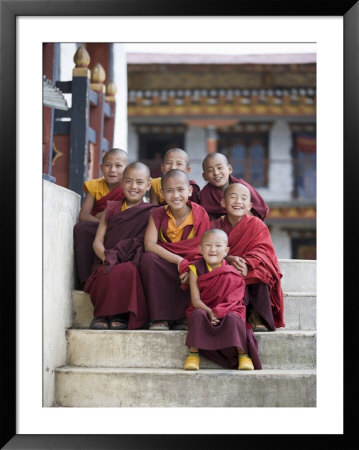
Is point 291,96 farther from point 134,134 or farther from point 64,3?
point 64,3

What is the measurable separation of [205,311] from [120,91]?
3.83 meters

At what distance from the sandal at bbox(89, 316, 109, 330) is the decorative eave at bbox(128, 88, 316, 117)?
1120 cm

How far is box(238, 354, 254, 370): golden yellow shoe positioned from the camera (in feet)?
11.4

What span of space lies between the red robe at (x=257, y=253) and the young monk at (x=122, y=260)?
1.39 feet

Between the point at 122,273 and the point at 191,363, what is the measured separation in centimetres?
58

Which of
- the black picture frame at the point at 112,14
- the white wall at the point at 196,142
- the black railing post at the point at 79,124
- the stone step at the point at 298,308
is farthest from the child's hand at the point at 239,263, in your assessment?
the white wall at the point at 196,142

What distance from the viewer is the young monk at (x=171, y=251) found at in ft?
12.3

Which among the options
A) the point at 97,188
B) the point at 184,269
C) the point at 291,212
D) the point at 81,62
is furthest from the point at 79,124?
the point at 291,212

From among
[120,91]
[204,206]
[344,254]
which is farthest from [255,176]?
[344,254]

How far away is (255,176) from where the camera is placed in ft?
50.4

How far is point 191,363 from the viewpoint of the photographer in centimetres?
350

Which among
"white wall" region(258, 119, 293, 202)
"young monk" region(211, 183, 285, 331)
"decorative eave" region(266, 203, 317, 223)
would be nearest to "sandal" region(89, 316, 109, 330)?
"young monk" region(211, 183, 285, 331)

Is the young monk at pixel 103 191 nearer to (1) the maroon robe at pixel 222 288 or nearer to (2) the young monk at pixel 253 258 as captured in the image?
(2) the young monk at pixel 253 258

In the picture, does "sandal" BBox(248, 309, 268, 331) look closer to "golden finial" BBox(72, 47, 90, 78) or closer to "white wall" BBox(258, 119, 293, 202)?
"golden finial" BBox(72, 47, 90, 78)
